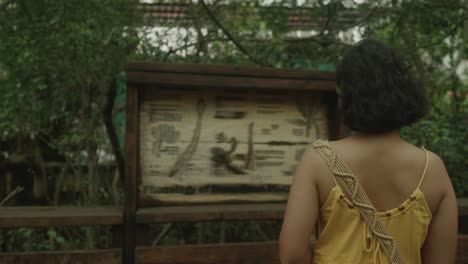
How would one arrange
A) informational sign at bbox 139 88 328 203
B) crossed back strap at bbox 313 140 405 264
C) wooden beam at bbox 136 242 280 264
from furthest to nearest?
informational sign at bbox 139 88 328 203 → wooden beam at bbox 136 242 280 264 → crossed back strap at bbox 313 140 405 264

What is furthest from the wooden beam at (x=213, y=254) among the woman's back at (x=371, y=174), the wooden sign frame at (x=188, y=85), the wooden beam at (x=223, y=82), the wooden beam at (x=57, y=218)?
the woman's back at (x=371, y=174)

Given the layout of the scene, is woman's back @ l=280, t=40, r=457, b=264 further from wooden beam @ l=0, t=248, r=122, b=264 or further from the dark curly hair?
wooden beam @ l=0, t=248, r=122, b=264

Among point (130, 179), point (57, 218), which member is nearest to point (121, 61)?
point (130, 179)

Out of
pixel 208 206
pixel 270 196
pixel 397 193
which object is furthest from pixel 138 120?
pixel 397 193

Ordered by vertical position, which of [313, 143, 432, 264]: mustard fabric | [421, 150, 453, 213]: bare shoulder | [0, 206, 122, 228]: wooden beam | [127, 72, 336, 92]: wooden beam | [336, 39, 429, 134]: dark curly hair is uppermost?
[127, 72, 336, 92]: wooden beam

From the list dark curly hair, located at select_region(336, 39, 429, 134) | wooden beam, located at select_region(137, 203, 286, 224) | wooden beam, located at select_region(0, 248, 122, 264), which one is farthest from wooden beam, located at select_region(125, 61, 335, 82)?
dark curly hair, located at select_region(336, 39, 429, 134)

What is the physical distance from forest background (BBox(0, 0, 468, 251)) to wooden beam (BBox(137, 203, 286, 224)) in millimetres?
1420

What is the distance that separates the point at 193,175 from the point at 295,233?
4.18 feet

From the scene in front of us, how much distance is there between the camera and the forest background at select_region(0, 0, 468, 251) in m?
3.87

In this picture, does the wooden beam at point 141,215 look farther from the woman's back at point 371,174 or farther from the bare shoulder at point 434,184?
the bare shoulder at point 434,184

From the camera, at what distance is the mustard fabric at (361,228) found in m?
1.57

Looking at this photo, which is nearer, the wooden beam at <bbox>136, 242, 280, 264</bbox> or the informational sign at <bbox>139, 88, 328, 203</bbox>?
the wooden beam at <bbox>136, 242, 280, 264</bbox>

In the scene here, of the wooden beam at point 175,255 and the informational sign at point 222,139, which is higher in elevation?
the informational sign at point 222,139

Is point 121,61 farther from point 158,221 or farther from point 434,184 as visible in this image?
point 434,184
